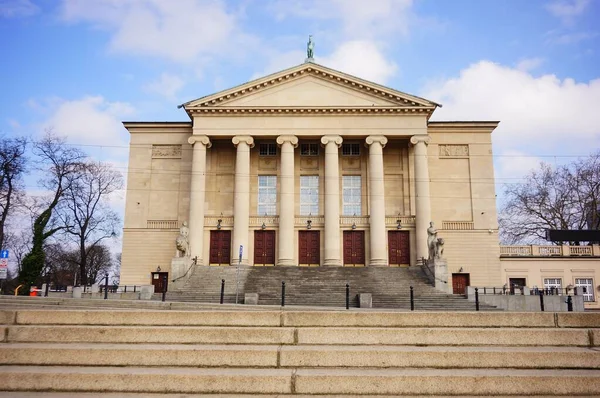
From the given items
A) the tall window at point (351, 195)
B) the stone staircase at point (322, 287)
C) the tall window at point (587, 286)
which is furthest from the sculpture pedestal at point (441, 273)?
the tall window at point (587, 286)

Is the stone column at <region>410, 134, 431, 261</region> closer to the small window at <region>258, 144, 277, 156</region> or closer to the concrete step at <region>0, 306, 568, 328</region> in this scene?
the small window at <region>258, 144, 277, 156</region>

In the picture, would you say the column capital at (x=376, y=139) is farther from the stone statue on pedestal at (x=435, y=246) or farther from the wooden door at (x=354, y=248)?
the stone statue on pedestal at (x=435, y=246)

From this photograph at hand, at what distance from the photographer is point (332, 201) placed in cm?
3753

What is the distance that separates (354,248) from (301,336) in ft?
99.7

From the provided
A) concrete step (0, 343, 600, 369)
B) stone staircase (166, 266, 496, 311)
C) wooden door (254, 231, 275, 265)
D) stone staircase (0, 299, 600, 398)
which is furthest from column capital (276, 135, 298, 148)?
concrete step (0, 343, 600, 369)

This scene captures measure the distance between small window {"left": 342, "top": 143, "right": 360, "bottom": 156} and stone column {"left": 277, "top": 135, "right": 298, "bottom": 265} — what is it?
4.63 meters

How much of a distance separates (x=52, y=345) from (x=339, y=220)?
3073 cm

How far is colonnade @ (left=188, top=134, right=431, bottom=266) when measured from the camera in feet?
122

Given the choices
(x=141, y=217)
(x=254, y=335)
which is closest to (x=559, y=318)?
(x=254, y=335)

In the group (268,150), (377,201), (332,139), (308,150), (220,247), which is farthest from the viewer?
(268,150)

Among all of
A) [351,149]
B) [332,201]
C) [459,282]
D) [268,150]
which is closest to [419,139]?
[351,149]

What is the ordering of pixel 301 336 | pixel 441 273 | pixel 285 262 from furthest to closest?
pixel 285 262
pixel 441 273
pixel 301 336

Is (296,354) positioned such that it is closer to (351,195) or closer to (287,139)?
(287,139)

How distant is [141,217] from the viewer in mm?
40812
